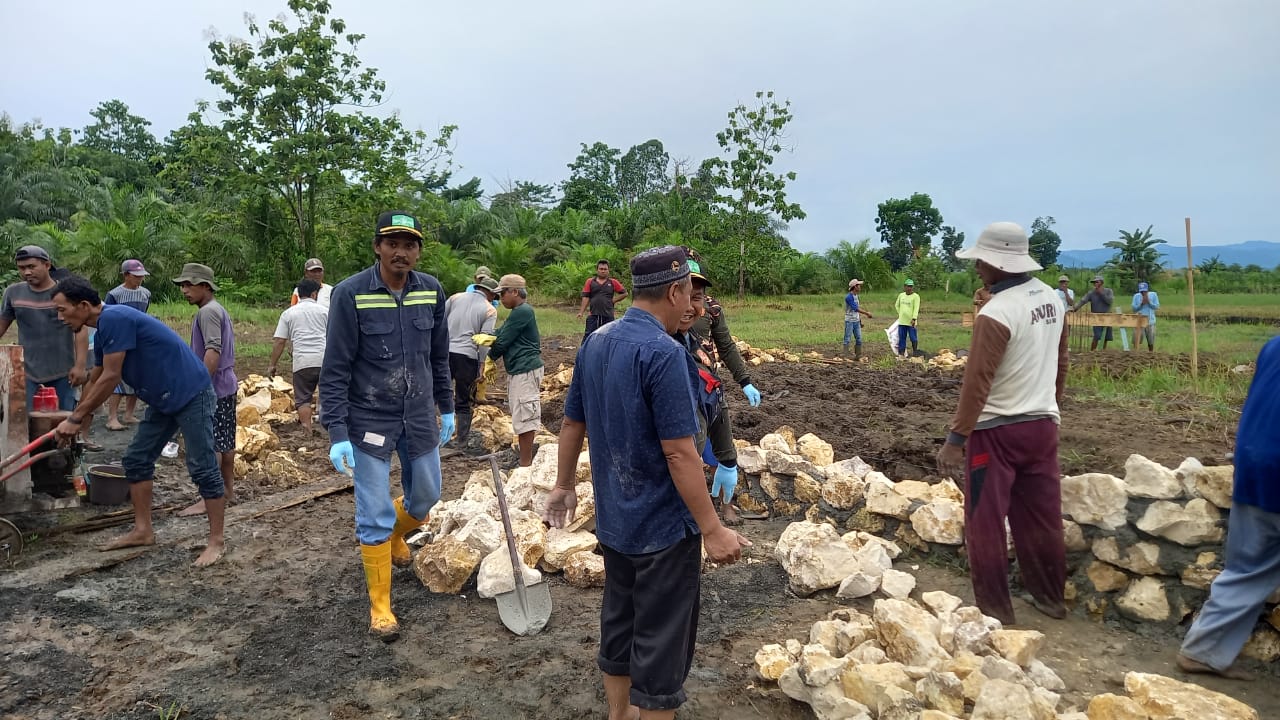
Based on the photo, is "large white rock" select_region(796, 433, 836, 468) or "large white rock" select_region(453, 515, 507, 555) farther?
"large white rock" select_region(796, 433, 836, 468)

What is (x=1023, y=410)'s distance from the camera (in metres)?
3.68

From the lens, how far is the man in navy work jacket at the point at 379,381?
3.88 meters

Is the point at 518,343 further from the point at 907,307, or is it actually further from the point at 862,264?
the point at 862,264

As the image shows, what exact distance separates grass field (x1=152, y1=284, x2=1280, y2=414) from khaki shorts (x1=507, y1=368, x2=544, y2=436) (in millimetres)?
5756

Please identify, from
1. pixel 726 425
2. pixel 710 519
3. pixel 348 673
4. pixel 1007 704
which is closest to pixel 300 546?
pixel 348 673

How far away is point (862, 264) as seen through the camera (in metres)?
31.4

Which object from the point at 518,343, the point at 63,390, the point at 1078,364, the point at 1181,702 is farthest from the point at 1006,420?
the point at 1078,364

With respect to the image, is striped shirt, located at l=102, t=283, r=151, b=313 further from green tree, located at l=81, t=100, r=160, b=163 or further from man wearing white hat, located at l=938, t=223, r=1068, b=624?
green tree, located at l=81, t=100, r=160, b=163

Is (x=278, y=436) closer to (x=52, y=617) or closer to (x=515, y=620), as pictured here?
(x=52, y=617)

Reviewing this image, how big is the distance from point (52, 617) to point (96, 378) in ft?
4.49

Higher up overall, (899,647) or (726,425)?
(726,425)

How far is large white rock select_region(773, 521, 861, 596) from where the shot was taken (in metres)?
4.22

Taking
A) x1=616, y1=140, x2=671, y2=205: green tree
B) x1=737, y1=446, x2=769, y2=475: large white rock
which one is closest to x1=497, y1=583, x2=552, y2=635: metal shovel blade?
x1=737, y1=446, x2=769, y2=475: large white rock

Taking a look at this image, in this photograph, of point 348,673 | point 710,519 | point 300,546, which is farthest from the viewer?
point 300,546
